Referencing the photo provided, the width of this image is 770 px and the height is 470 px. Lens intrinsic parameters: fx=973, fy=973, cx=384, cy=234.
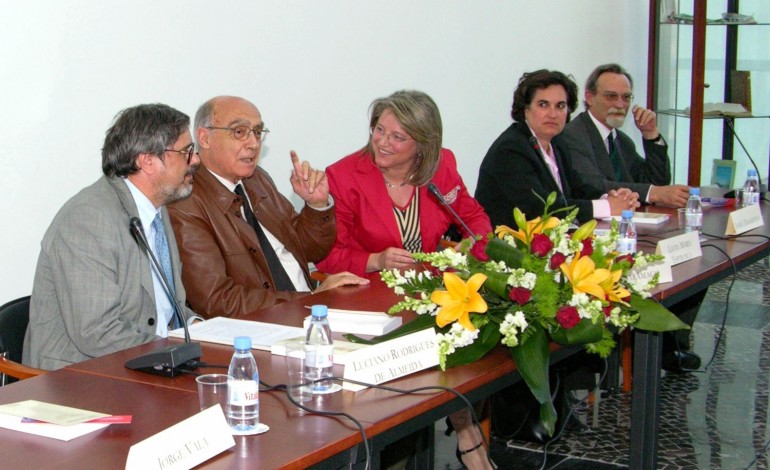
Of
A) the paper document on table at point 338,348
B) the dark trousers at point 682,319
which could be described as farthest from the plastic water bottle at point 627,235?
the dark trousers at point 682,319

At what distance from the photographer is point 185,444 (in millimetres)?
1481

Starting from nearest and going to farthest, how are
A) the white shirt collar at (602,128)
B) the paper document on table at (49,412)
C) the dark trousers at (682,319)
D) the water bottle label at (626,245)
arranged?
the paper document on table at (49,412) → the water bottle label at (626,245) → the dark trousers at (682,319) → the white shirt collar at (602,128)

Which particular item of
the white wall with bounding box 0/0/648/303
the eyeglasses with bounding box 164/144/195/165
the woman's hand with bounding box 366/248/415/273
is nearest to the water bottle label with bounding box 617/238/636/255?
the woman's hand with bounding box 366/248/415/273

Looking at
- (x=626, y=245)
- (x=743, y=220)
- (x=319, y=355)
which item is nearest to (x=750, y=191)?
(x=743, y=220)

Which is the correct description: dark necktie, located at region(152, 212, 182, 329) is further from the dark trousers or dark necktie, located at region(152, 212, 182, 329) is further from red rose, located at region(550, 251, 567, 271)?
the dark trousers

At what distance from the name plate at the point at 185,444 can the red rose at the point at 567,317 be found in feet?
2.59

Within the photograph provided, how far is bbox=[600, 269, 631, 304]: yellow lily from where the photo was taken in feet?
6.93

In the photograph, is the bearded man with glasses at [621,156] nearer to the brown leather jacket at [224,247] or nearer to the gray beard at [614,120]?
the gray beard at [614,120]

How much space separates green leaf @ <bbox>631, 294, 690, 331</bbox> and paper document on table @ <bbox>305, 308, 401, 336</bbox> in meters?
0.57

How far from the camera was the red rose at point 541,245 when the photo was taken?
2.11m

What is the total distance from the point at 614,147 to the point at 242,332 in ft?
10.4

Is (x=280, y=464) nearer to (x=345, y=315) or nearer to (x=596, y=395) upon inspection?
(x=345, y=315)

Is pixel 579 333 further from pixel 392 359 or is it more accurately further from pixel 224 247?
pixel 224 247

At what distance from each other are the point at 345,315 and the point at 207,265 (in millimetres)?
639
